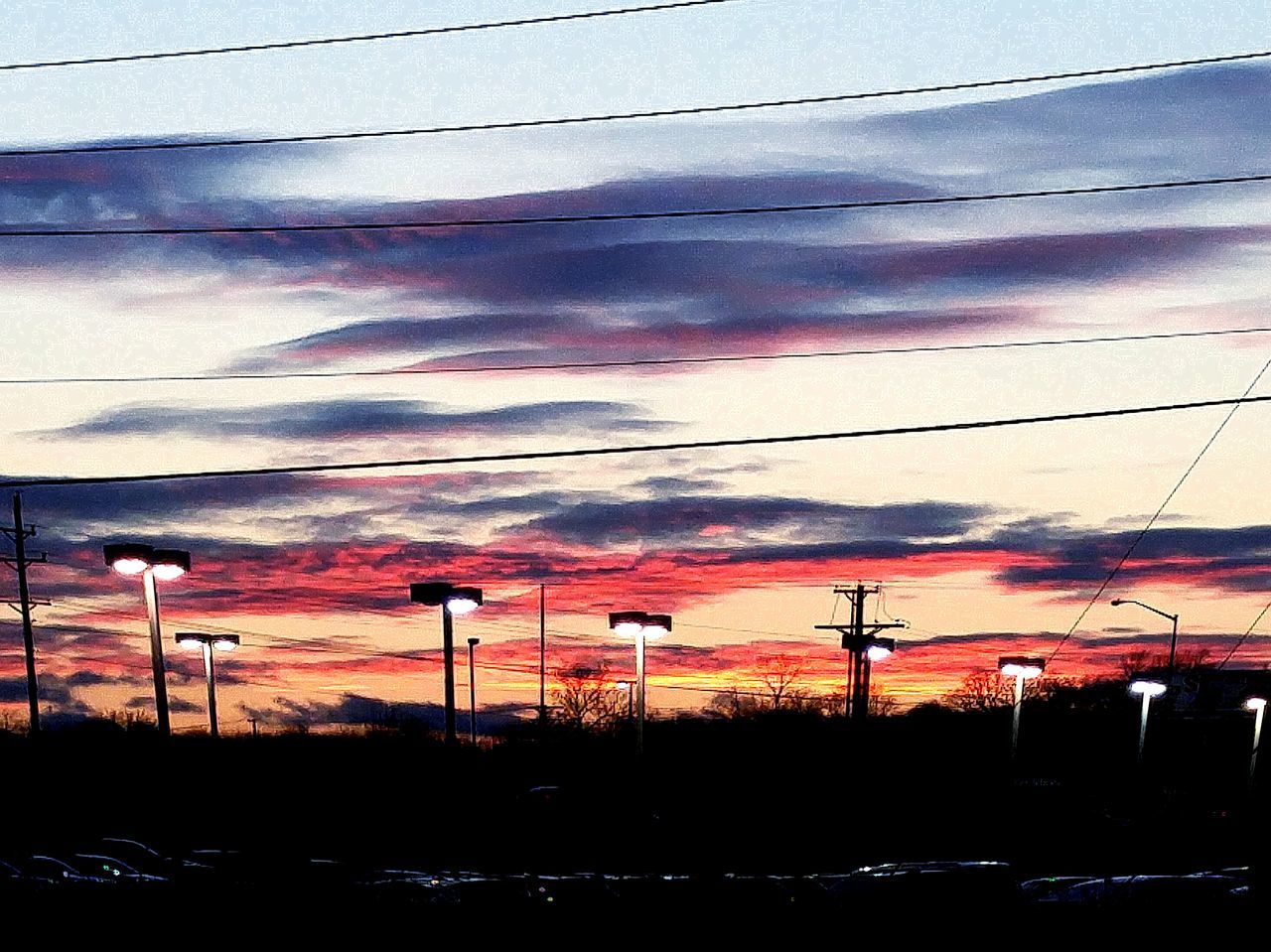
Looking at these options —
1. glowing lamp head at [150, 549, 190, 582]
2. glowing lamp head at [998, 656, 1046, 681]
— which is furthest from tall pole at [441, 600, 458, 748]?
glowing lamp head at [998, 656, 1046, 681]

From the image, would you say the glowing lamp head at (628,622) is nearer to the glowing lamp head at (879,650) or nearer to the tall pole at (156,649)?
the tall pole at (156,649)

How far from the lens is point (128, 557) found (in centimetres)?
2280

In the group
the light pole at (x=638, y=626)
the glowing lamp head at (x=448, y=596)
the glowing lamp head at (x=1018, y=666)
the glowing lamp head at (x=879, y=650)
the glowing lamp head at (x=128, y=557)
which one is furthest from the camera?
the glowing lamp head at (x=879, y=650)

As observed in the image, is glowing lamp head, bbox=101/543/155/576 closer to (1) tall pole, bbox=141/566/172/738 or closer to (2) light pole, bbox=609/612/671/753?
(1) tall pole, bbox=141/566/172/738

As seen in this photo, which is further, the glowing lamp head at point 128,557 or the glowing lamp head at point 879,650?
the glowing lamp head at point 879,650

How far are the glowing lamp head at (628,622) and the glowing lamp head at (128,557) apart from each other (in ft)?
34.7

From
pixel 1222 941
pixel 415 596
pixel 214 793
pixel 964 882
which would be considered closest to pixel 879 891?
pixel 964 882

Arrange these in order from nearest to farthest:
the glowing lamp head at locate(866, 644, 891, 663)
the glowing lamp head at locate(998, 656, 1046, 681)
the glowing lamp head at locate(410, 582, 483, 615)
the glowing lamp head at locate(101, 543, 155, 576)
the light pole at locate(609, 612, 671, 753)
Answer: the glowing lamp head at locate(101, 543, 155, 576) < the glowing lamp head at locate(410, 582, 483, 615) < the light pole at locate(609, 612, 671, 753) < the glowing lamp head at locate(998, 656, 1046, 681) < the glowing lamp head at locate(866, 644, 891, 663)

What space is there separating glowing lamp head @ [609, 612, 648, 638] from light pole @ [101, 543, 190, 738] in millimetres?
9784

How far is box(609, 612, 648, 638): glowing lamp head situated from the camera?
3058 cm

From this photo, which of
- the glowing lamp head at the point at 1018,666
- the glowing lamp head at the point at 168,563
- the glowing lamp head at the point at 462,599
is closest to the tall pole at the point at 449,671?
the glowing lamp head at the point at 462,599

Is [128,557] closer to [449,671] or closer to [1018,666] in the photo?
[449,671]

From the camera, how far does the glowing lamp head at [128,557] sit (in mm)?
22719

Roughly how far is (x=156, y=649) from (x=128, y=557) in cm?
166
